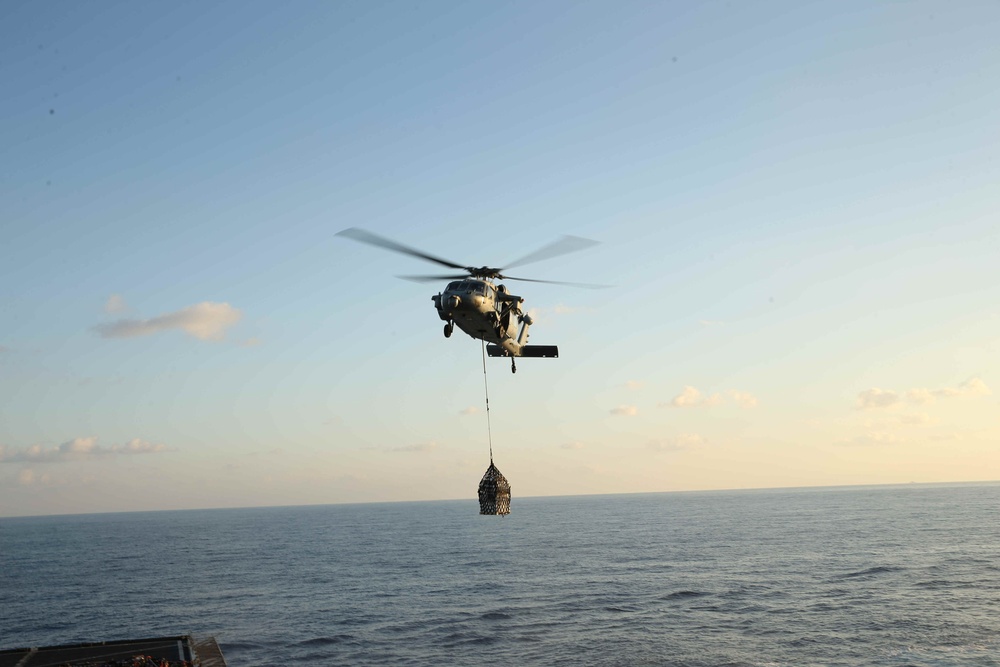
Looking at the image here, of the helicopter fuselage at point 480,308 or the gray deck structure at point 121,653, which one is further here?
the gray deck structure at point 121,653

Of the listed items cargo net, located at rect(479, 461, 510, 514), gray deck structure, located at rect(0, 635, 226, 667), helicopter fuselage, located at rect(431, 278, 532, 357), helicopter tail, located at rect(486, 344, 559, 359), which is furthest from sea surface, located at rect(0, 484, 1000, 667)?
helicopter fuselage, located at rect(431, 278, 532, 357)

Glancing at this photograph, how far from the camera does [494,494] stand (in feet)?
124

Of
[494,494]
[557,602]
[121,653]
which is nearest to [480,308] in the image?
[494,494]

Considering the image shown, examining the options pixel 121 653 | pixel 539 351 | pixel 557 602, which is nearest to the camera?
pixel 539 351

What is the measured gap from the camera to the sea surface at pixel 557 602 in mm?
60812

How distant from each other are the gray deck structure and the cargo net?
73.2 feet

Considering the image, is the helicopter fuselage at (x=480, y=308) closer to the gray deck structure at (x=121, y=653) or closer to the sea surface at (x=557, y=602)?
the gray deck structure at (x=121, y=653)

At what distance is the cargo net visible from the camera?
37.5 meters

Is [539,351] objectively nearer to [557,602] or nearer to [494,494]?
[494,494]

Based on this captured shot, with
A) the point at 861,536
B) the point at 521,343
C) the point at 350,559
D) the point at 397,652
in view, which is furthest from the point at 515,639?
the point at 861,536

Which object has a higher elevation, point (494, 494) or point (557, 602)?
point (494, 494)

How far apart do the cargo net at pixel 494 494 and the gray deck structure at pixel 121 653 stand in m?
22.3

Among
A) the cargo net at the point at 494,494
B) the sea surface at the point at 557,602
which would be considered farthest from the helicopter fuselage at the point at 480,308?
the sea surface at the point at 557,602

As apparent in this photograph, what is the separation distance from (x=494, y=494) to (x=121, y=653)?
31.2m
